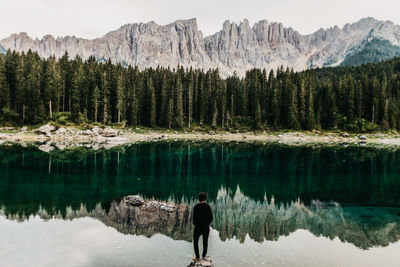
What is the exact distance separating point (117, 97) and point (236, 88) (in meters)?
50.4

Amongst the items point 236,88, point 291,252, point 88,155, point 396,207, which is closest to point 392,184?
point 396,207

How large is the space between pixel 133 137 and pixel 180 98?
28.2 metres

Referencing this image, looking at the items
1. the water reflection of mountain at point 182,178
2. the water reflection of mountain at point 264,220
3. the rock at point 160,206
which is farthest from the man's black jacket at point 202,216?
the water reflection of mountain at point 182,178

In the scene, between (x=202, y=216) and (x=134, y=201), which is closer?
(x=202, y=216)

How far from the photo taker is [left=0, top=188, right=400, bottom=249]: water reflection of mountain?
16.1 meters

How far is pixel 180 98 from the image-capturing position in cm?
10794

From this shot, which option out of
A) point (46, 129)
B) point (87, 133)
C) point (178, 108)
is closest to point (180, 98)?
A: point (178, 108)

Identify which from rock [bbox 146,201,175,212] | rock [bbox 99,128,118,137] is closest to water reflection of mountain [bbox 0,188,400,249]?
rock [bbox 146,201,175,212]

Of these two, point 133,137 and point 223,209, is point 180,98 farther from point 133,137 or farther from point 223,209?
point 223,209

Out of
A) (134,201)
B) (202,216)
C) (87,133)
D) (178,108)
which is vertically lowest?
(134,201)

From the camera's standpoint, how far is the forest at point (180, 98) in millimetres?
85500

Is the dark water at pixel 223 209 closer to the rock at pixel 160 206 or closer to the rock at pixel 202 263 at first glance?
the rock at pixel 202 263

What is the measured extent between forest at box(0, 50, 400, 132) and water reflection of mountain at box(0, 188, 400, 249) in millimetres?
68549

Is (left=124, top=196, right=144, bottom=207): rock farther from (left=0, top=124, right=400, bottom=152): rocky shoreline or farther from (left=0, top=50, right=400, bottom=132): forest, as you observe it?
(left=0, top=50, right=400, bottom=132): forest
